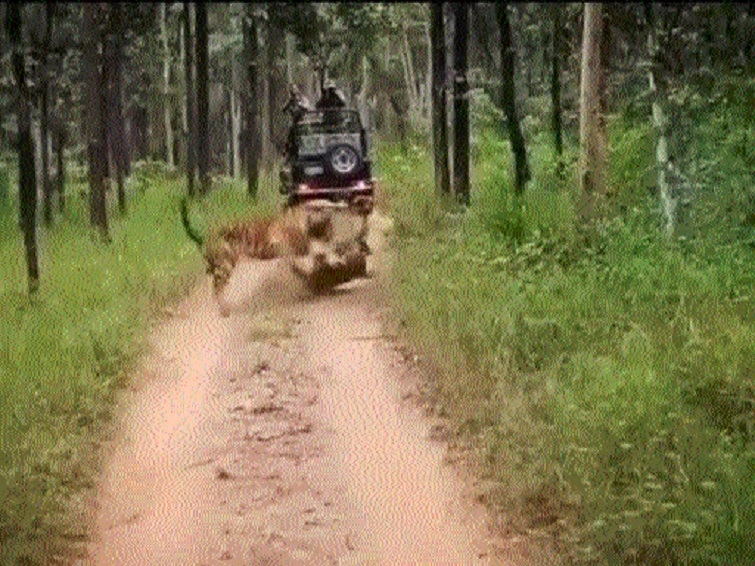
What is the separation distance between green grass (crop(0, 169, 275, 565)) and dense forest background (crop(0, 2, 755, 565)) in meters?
0.03

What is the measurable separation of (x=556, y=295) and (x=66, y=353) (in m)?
4.88

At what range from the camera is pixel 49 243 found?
20.1m

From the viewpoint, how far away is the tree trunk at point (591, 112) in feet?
45.0

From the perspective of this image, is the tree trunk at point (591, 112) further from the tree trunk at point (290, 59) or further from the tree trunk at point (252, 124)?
the tree trunk at point (290, 59)

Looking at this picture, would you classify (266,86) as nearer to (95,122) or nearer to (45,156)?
(45,156)

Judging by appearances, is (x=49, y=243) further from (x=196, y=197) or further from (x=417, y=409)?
(x=417, y=409)

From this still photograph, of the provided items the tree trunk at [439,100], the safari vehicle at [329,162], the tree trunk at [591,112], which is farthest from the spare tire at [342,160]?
the tree trunk at [591,112]

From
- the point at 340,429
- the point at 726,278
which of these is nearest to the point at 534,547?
the point at 340,429

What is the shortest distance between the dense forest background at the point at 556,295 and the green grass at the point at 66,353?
0.10 ft

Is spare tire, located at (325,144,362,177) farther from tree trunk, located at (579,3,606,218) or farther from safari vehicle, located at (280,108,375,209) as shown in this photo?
tree trunk, located at (579,3,606,218)

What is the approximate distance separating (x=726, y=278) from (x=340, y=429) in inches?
151

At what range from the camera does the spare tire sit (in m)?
18.6

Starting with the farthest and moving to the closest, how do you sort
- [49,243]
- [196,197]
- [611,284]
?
[196,197]
[49,243]
[611,284]

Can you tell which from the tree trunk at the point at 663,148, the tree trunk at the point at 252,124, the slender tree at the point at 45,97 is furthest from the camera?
the tree trunk at the point at 252,124
